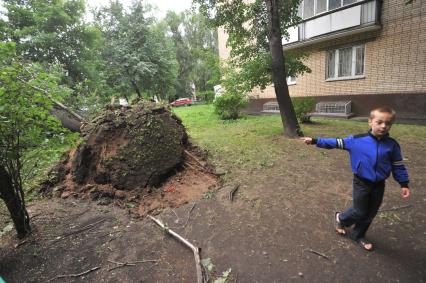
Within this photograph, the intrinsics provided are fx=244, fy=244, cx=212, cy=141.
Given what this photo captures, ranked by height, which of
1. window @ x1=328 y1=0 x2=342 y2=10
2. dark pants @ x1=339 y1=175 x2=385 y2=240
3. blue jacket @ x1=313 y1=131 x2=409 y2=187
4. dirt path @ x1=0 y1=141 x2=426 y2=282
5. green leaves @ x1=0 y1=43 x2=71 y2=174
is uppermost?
window @ x1=328 y1=0 x2=342 y2=10

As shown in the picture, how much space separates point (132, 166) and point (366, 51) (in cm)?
1132

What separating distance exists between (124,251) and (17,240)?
1706 mm

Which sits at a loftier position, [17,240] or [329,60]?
[329,60]

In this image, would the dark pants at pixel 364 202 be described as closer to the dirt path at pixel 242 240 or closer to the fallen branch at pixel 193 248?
the dirt path at pixel 242 240

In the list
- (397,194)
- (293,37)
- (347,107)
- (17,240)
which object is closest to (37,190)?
(17,240)

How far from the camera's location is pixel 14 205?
3451 mm

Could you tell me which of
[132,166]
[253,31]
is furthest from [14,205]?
[253,31]

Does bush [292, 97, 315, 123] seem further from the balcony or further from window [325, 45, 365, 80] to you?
window [325, 45, 365, 80]

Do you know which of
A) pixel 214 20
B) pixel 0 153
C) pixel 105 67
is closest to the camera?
pixel 0 153

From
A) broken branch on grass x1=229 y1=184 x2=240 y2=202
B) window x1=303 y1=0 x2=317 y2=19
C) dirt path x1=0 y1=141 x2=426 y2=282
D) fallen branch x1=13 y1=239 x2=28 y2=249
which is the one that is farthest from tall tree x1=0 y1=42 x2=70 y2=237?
window x1=303 y1=0 x2=317 y2=19

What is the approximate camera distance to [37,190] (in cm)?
511

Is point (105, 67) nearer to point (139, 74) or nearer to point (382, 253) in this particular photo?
point (139, 74)

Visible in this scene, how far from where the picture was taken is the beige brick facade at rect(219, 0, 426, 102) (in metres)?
9.37

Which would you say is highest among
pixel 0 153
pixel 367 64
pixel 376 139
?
pixel 367 64
